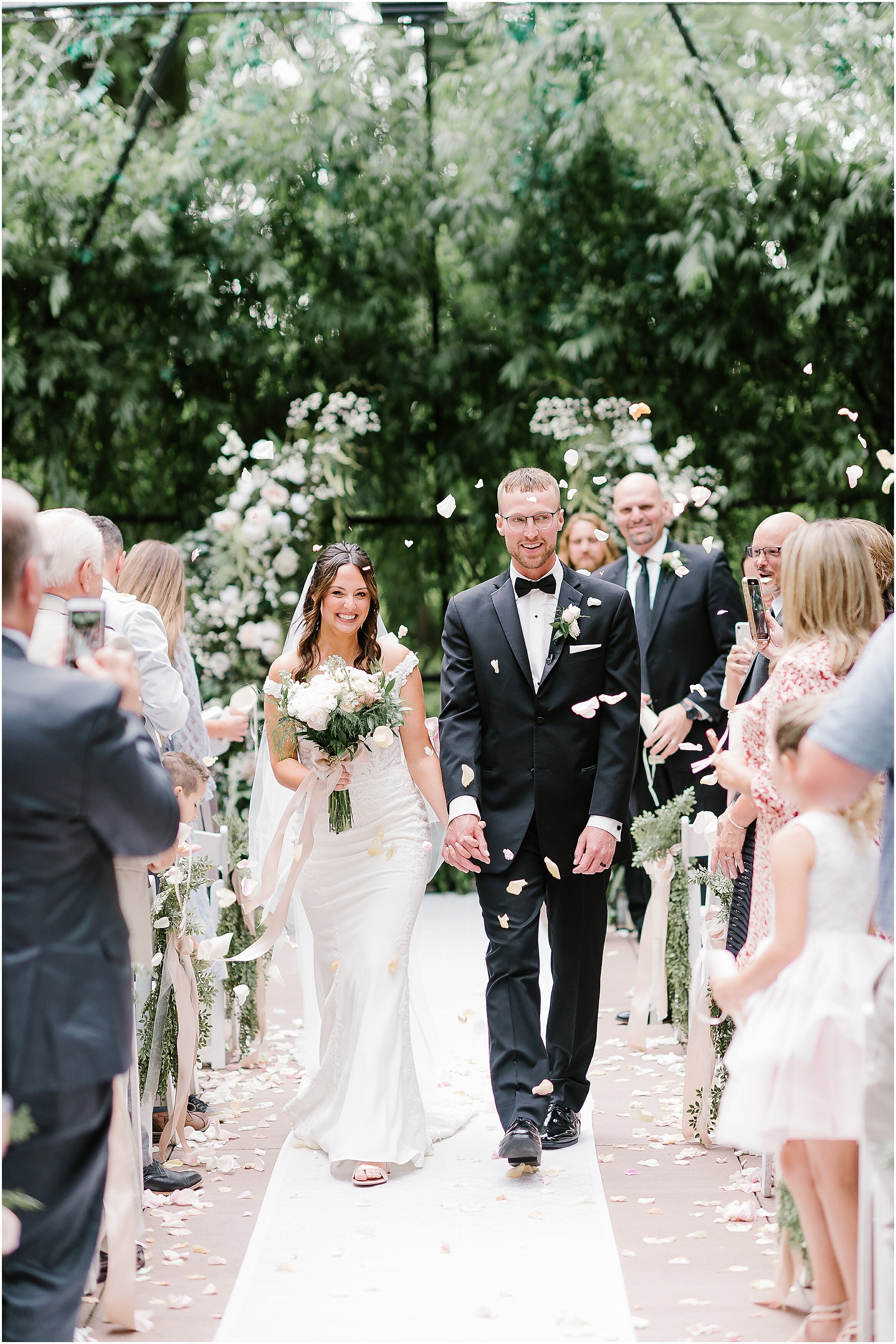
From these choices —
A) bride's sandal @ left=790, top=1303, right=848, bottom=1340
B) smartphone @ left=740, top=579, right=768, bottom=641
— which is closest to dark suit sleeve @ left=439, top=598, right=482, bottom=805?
smartphone @ left=740, top=579, right=768, bottom=641

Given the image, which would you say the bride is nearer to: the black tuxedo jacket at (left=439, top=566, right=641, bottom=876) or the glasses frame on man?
the black tuxedo jacket at (left=439, top=566, right=641, bottom=876)

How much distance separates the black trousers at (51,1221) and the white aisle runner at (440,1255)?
69 cm

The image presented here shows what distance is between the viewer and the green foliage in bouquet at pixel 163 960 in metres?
4.04

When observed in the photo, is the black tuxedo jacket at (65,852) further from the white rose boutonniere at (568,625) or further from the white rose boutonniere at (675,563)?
the white rose boutonniere at (675,563)

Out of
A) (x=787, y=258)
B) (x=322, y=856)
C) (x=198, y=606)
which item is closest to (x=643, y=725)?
(x=322, y=856)

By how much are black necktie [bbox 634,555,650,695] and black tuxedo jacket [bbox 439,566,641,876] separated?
5.32 feet

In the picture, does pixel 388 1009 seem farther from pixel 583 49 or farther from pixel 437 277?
pixel 583 49

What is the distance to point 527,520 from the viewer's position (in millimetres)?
4277

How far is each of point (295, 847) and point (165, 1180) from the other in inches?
43.6

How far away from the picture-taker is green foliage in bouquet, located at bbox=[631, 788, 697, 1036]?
5.25 metres

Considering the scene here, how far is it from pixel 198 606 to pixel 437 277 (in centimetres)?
288

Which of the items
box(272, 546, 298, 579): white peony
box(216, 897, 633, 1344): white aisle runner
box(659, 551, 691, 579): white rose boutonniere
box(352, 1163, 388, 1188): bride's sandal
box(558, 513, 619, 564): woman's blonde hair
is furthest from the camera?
box(272, 546, 298, 579): white peony

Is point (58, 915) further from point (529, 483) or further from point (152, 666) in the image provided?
point (529, 483)

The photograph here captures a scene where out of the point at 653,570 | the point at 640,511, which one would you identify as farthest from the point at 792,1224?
the point at 640,511
